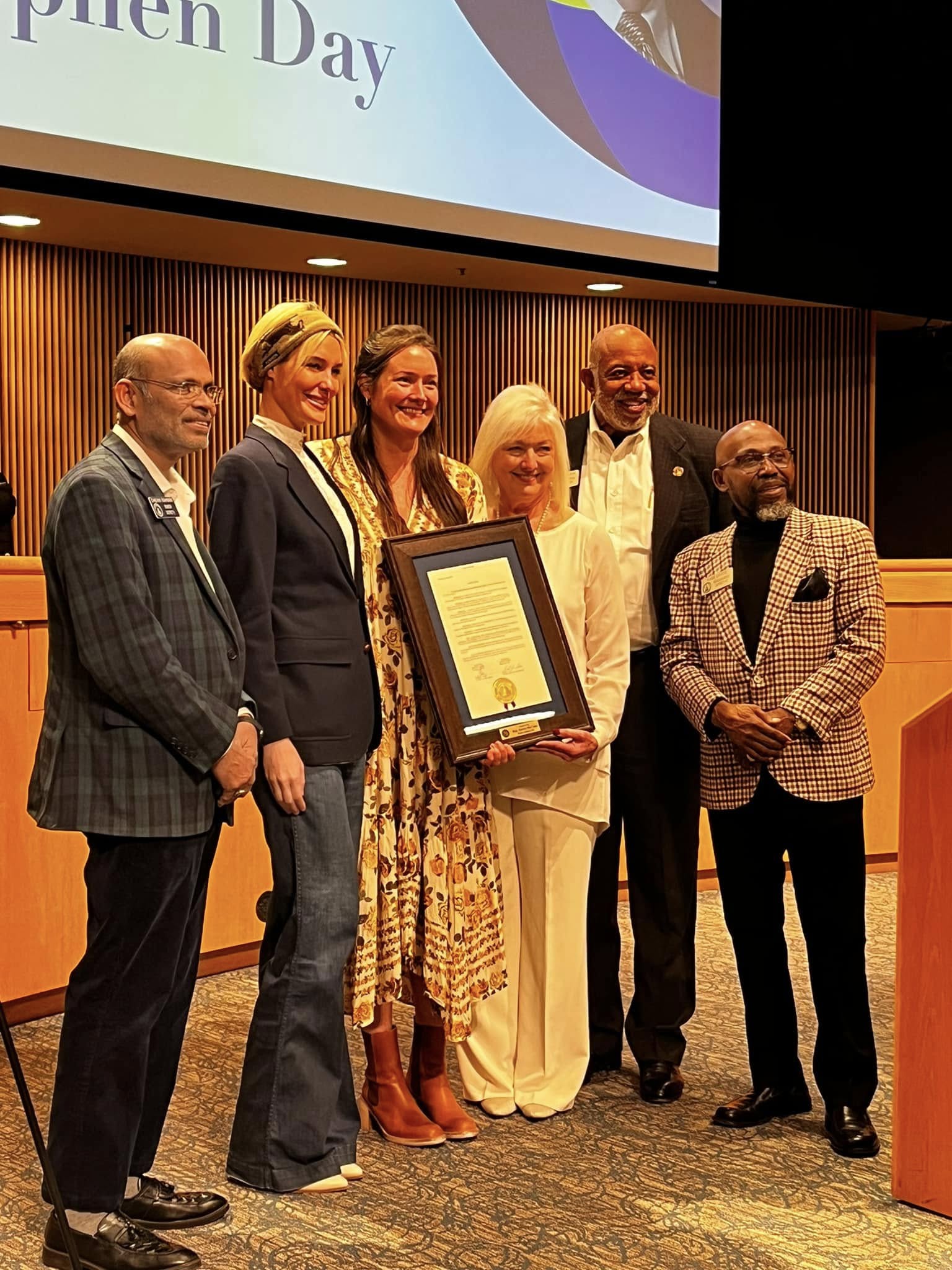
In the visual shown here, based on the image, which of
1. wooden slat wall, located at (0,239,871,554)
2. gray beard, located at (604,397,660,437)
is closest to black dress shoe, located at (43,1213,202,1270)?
gray beard, located at (604,397,660,437)

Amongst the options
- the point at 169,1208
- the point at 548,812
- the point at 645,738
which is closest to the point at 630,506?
the point at 645,738

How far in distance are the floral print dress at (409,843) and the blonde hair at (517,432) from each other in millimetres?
296

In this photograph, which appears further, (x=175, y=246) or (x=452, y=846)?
(x=175, y=246)

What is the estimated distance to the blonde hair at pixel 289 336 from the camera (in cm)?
307

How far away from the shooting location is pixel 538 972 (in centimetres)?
357

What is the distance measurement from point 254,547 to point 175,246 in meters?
4.60

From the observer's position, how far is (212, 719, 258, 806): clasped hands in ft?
8.82

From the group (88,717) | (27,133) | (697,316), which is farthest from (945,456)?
(88,717)

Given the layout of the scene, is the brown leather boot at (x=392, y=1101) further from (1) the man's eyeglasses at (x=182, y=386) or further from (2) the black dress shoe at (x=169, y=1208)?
(1) the man's eyeglasses at (x=182, y=386)

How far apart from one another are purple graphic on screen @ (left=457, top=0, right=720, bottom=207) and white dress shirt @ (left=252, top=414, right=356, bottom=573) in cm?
306

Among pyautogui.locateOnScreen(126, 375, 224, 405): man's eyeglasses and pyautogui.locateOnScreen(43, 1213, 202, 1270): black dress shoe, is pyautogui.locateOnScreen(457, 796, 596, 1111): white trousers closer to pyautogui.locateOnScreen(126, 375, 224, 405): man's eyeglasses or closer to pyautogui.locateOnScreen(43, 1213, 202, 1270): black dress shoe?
pyautogui.locateOnScreen(43, 1213, 202, 1270): black dress shoe

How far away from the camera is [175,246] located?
7137 millimetres

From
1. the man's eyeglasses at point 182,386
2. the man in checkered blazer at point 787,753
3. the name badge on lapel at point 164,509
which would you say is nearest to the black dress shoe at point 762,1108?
the man in checkered blazer at point 787,753

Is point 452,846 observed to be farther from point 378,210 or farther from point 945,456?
point 945,456
